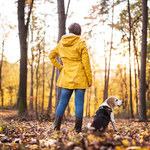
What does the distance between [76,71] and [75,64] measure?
19 cm

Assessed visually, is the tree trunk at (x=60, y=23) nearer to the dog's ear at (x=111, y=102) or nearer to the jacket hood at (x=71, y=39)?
the dog's ear at (x=111, y=102)

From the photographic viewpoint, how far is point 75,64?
13.9ft

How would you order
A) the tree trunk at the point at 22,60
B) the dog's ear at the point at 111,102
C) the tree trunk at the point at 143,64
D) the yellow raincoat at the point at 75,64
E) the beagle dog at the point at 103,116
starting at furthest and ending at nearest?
the tree trunk at the point at 22,60 < the tree trunk at the point at 143,64 < the dog's ear at the point at 111,102 < the yellow raincoat at the point at 75,64 < the beagle dog at the point at 103,116

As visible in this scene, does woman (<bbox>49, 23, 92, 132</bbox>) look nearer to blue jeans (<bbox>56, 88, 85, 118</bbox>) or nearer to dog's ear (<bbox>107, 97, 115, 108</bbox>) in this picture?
blue jeans (<bbox>56, 88, 85, 118</bbox>)

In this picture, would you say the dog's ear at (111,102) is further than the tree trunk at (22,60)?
No

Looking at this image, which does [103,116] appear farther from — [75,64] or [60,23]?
[60,23]

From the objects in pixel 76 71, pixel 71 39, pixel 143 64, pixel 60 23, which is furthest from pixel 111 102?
pixel 143 64

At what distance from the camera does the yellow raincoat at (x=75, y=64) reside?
4.12 meters

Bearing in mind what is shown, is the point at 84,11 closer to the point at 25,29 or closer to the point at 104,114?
the point at 25,29

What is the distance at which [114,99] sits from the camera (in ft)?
16.4

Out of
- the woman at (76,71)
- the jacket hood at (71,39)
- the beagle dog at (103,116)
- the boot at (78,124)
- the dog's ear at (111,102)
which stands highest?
the jacket hood at (71,39)

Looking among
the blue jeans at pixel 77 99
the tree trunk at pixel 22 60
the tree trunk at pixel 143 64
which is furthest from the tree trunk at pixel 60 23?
the tree trunk at pixel 143 64

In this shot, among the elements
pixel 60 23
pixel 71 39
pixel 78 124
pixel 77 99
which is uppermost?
pixel 60 23

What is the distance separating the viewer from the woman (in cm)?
412
